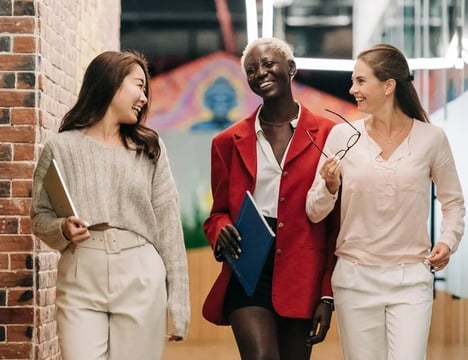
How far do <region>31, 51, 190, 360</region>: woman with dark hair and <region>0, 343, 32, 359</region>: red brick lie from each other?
112cm

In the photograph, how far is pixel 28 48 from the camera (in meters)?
4.61

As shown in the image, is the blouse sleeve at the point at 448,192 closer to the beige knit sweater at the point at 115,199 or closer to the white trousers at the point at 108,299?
the beige knit sweater at the point at 115,199

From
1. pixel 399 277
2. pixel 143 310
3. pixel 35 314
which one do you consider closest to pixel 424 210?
pixel 399 277

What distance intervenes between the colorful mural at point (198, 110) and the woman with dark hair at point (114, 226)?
233cm

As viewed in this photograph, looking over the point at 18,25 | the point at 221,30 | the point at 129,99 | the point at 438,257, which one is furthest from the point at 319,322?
the point at 221,30

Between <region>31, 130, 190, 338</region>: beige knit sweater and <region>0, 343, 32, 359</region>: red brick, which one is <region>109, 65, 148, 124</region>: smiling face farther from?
<region>0, 343, 32, 359</region>: red brick

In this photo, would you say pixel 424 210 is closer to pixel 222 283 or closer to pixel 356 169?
pixel 356 169

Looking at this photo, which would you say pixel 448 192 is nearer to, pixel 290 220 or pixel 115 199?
pixel 290 220

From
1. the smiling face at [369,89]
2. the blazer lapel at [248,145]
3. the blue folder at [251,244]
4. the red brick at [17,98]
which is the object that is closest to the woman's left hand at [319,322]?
the blue folder at [251,244]

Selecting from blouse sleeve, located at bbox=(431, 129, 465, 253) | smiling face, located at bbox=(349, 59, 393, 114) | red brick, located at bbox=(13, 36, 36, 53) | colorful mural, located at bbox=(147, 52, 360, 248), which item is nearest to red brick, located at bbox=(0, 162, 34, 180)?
red brick, located at bbox=(13, 36, 36, 53)

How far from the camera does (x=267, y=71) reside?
4016 mm

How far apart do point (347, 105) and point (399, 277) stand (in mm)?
2483

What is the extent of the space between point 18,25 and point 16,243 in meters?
0.92

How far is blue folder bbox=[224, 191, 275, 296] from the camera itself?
3.79 meters
